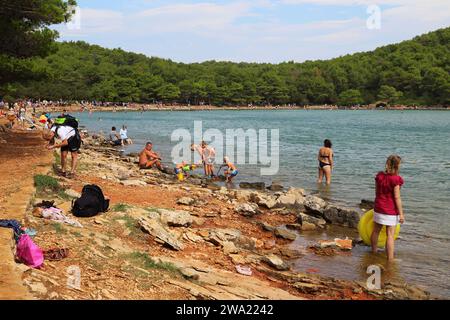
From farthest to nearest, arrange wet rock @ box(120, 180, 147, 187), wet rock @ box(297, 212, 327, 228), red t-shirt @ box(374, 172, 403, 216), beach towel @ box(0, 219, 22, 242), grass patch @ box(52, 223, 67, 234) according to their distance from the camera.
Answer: wet rock @ box(120, 180, 147, 187) < wet rock @ box(297, 212, 327, 228) < red t-shirt @ box(374, 172, 403, 216) < grass patch @ box(52, 223, 67, 234) < beach towel @ box(0, 219, 22, 242)

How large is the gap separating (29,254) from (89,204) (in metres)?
2.95

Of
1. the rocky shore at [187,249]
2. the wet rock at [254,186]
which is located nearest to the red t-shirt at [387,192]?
the rocky shore at [187,249]

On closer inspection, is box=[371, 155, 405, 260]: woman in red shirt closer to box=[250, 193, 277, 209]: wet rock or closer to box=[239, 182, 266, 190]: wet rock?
box=[250, 193, 277, 209]: wet rock

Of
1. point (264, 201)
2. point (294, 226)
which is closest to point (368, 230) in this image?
point (294, 226)

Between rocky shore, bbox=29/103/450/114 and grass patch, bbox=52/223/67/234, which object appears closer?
grass patch, bbox=52/223/67/234

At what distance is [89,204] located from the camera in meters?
8.74

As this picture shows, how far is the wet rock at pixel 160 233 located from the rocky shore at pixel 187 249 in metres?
0.02

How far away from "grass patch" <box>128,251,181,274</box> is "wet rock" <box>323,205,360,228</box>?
247 inches

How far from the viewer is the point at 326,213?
12.1 m

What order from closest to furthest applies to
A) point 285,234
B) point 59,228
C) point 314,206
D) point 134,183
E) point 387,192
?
point 59,228, point 387,192, point 285,234, point 314,206, point 134,183

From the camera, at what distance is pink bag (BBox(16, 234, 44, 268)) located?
5773 mm

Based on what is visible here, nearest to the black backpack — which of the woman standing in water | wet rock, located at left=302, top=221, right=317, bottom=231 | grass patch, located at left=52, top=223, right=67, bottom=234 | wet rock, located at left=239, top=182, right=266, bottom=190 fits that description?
grass patch, located at left=52, top=223, right=67, bottom=234

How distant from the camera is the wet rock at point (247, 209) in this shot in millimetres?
12003

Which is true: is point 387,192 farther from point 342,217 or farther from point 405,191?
point 405,191
